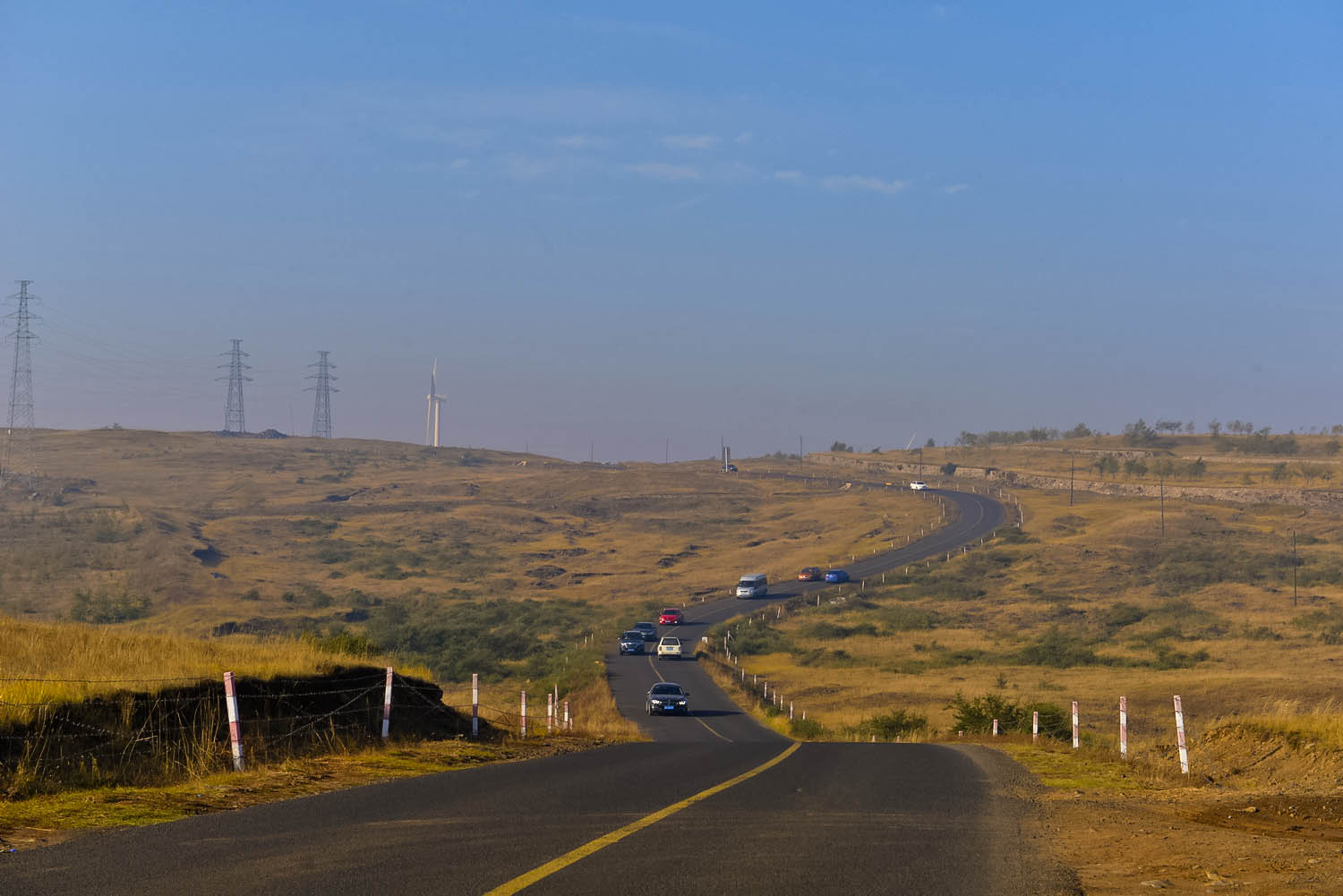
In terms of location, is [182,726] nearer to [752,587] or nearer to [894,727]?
[894,727]

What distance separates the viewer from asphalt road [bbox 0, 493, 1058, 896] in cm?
761

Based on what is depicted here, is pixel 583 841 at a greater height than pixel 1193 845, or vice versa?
pixel 583 841

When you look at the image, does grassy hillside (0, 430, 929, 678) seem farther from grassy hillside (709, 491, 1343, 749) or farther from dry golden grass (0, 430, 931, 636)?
grassy hillside (709, 491, 1343, 749)

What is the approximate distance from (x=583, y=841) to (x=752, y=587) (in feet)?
297

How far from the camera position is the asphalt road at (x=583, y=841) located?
25.0 ft

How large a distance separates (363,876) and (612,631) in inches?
2960

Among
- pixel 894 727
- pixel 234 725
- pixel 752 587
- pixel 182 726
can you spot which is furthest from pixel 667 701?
pixel 752 587

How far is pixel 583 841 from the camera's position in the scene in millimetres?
9211

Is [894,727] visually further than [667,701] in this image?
No

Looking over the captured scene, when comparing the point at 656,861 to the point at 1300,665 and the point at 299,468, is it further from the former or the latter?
the point at 299,468

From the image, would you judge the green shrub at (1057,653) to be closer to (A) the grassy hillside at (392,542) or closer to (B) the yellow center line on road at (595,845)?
(A) the grassy hillside at (392,542)

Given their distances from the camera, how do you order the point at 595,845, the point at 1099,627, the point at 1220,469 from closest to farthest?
the point at 595,845 < the point at 1099,627 < the point at 1220,469

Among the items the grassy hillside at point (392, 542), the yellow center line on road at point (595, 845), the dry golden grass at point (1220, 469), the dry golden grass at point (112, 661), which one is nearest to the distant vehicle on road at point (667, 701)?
the grassy hillside at point (392, 542)

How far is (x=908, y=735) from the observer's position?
123 ft
